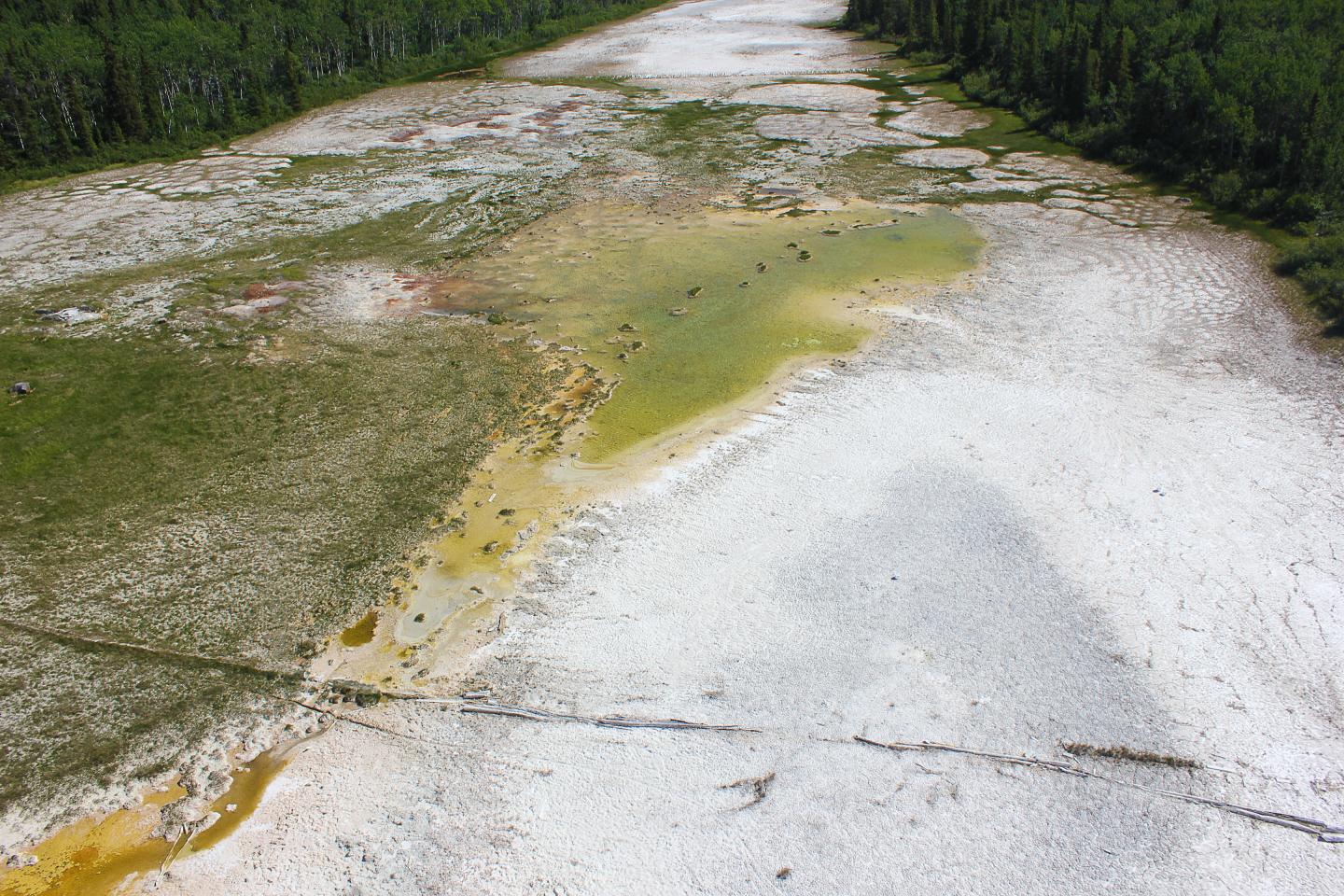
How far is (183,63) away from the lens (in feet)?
93.6

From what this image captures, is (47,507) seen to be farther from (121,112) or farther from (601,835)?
(121,112)

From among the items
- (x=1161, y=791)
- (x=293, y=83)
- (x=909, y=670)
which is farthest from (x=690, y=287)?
(x=293, y=83)

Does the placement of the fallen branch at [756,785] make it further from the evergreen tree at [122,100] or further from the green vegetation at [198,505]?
the evergreen tree at [122,100]

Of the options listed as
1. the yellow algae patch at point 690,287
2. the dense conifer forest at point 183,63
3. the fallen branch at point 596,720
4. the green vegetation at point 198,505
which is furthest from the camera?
the dense conifer forest at point 183,63

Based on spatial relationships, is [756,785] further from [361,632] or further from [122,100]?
[122,100]

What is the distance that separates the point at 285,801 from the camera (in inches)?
267

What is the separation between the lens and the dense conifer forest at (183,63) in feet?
79.1

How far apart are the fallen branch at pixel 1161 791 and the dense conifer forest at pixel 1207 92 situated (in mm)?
10160

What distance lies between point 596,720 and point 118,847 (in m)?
Answer: 3.61

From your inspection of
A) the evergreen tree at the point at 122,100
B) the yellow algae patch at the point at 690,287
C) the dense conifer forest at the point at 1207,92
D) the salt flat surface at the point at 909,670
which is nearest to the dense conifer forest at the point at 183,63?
the evergreen tree at the point at 122,100

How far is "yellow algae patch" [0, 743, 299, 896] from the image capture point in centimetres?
627

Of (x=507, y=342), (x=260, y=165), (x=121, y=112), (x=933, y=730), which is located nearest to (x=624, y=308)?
(x=507, y=342)

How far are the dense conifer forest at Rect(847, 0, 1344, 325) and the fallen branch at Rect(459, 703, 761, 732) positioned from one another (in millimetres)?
12411

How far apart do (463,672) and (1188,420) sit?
30.3 feet
